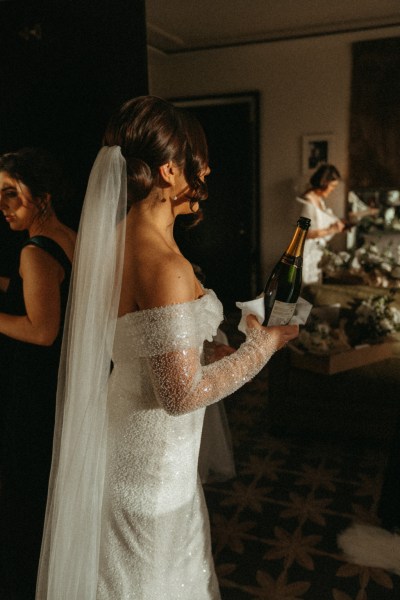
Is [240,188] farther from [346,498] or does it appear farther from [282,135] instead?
[346,498]

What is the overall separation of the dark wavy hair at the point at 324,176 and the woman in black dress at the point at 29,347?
166 inches

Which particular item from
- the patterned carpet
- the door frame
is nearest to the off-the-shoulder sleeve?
the patterned carpet

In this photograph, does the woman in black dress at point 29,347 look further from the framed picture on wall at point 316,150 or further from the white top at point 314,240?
the framed picture on wall at point 316,150

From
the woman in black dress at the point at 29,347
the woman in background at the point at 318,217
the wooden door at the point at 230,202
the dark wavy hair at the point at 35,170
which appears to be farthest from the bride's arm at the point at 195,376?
the wooden door at the point at 230,202

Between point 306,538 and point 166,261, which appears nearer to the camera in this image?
point 166,261

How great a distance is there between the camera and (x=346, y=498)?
268cm

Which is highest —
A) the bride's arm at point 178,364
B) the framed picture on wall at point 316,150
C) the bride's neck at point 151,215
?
the framed picture on wall at point 316,150

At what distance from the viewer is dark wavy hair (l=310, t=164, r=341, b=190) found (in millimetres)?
5473

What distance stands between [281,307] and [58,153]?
993mm

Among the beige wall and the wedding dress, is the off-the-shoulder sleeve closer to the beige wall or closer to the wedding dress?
the wedding dress

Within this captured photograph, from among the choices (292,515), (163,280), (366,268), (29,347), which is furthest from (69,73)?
(366,268)

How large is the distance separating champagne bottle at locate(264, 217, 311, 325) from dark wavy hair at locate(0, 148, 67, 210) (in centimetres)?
74

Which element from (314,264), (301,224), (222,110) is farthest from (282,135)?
(301,224)

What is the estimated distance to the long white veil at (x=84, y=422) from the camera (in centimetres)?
129
